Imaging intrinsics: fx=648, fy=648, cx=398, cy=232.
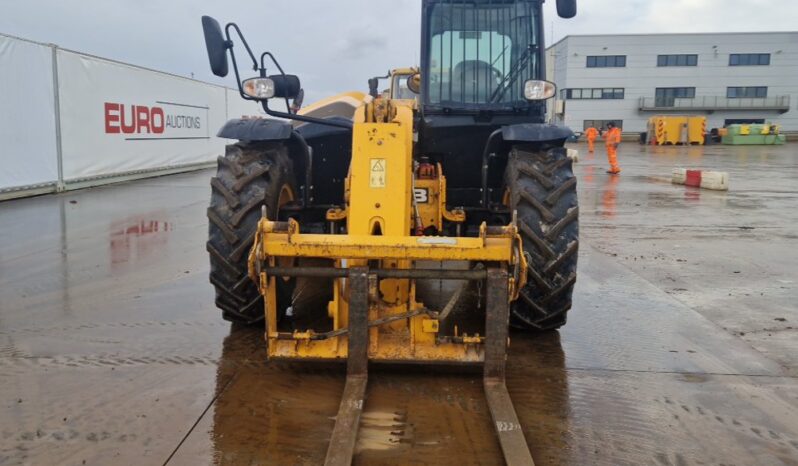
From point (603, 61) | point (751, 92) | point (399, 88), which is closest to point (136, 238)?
point (399, 88)

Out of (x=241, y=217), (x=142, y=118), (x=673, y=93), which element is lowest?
(x=241, y=217)

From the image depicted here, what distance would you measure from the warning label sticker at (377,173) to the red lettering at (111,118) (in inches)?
540

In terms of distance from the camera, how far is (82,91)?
14.7 m

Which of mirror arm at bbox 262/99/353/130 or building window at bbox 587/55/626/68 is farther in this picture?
building window at bbox 587/55/626/68

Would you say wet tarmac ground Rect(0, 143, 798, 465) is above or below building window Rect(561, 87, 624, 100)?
below

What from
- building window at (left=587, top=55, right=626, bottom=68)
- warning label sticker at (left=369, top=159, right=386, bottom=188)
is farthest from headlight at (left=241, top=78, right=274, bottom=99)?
building window at (left=587, top=55, right=626, bottom=68)

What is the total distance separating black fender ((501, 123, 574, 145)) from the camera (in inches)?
178

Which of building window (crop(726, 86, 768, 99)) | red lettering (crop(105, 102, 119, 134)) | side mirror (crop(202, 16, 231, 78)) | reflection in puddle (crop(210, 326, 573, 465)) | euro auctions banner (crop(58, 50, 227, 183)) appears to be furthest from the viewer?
building window (crop(726, 86, 768, 99))

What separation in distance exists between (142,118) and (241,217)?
1455cm

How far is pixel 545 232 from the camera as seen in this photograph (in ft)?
14.3

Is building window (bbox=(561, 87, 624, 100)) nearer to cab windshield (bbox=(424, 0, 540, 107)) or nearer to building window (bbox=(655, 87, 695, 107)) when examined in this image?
building window (bbox=(655, 87, 695, 107))

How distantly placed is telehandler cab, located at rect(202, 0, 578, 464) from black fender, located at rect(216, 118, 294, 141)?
0.02 meters

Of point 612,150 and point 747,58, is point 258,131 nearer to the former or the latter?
point 612,150

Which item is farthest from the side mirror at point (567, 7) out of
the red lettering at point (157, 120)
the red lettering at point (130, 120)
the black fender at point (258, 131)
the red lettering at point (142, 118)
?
the red lettering at point (157, 120)
